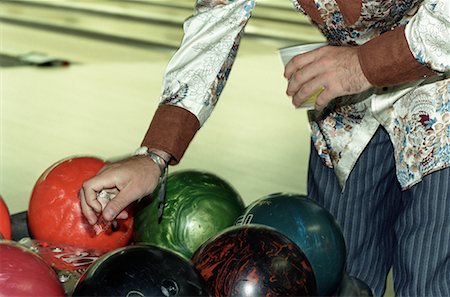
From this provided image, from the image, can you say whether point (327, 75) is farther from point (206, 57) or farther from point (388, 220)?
point (388, 220)

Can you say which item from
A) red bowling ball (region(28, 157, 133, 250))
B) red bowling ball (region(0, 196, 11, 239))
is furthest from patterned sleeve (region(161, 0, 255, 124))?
red bowling ball (region(0, 196, 11, 239))

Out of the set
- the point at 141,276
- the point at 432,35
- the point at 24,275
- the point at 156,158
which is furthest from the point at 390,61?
the point at 24,275

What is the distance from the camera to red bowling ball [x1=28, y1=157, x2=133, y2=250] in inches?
75.4

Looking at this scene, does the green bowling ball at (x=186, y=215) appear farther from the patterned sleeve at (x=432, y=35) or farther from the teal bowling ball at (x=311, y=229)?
the patterned sleeve at (x=432, y=35)

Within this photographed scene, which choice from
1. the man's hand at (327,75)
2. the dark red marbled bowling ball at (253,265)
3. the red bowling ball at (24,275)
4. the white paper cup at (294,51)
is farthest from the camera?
the white paper cup at (294,51)

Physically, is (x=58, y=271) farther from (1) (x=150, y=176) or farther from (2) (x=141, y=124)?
(2) (x=141, y=124)

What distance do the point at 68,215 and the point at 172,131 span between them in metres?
0.39

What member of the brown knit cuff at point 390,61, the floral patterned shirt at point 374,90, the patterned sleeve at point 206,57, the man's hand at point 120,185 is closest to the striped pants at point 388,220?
the floral patterned shirt at point 374,90

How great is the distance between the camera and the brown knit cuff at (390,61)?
158cm

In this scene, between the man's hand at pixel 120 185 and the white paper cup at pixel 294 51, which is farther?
the white paper cup at pixel 294 51

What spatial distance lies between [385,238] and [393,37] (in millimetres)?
620

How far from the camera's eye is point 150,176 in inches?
63.3

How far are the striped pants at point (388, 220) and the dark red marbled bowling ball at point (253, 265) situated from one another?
0.97ft

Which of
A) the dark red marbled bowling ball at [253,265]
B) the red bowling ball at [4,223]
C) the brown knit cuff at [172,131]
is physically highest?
the brown knit cuff at [172,131]
